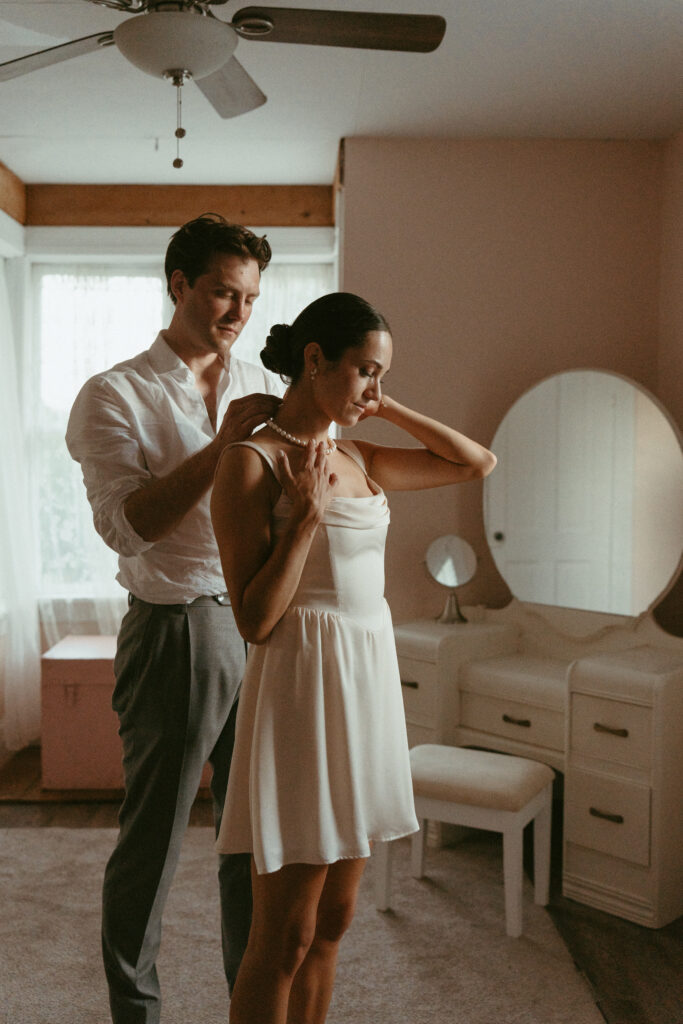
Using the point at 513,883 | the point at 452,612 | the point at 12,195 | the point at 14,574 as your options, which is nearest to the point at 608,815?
the point at 513,883

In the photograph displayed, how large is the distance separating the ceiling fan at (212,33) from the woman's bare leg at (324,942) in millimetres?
1529

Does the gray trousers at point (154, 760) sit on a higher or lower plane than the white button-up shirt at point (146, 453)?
lower

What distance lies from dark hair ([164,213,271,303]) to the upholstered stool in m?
1.53

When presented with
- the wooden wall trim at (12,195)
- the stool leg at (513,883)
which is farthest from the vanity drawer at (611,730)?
the wooden wall trim at (12,195)

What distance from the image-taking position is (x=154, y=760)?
1.65 meters

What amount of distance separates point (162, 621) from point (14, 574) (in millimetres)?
2509

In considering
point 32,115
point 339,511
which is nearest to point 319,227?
point 32,115

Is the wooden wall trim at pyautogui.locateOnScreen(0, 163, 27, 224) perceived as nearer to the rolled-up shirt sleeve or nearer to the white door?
the white door

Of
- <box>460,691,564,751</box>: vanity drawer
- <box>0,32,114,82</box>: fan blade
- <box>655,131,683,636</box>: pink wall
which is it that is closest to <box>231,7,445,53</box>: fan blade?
<box>0,32,114,82</box>: fan blade

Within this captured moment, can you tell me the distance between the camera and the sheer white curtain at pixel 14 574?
3879 mm

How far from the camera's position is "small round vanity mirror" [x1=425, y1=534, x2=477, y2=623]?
10.5 feet

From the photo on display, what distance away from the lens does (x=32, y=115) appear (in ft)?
10.4

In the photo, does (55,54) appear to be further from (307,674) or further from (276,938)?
(276,938)

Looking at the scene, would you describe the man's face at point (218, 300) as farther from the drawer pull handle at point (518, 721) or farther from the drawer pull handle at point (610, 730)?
the drawer pull handle at point (518, 721)
